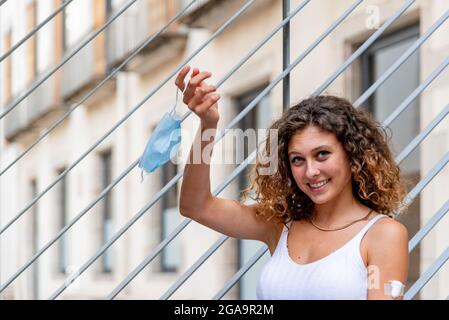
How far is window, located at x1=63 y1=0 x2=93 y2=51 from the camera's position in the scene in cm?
1389

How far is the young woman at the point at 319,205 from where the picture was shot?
73.0 inches

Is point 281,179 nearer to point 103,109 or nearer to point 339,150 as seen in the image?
point 339,150

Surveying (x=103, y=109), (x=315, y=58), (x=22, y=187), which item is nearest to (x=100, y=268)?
(x=103, y=109)

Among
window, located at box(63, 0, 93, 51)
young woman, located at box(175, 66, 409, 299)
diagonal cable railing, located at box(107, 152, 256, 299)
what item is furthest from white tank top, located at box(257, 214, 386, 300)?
window, located at box(63, 0, 93, 51)

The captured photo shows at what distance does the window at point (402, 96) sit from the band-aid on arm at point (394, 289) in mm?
3693

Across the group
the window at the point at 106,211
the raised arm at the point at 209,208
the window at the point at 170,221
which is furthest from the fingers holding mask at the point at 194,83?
the window at the point at 106,211

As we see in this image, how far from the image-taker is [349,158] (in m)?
2.01

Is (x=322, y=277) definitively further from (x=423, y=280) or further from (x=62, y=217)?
(x=62, y=217)

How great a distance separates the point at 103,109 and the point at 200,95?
10995 millimetres

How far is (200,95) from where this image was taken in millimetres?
1902

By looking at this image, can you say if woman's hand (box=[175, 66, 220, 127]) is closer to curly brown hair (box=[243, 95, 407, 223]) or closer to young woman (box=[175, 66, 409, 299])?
young woman (box=[175, 66, 409, 299])

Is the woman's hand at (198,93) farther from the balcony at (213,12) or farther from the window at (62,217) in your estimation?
the window at (62,217)

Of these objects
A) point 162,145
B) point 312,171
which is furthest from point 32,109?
point 312,171

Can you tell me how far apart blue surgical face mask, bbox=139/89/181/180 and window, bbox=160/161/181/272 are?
308 inches
